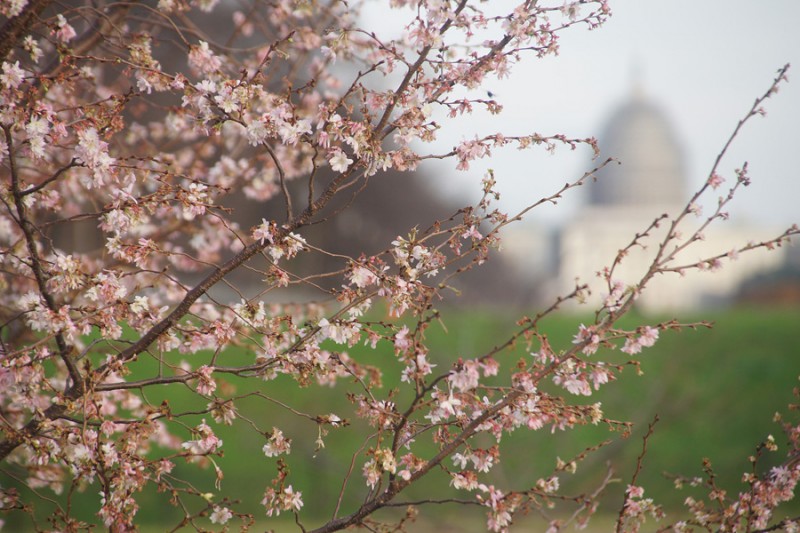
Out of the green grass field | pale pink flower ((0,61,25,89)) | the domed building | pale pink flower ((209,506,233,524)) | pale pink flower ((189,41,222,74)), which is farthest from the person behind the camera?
the domed building

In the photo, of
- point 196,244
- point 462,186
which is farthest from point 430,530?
point 462,186

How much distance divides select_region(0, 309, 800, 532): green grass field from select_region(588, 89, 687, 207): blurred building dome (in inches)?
2347

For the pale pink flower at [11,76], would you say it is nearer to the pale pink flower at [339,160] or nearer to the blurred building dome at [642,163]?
the pale pink flower at [339,160]

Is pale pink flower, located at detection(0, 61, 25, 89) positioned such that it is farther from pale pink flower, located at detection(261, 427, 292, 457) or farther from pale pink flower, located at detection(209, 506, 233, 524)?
pale pink flower, located at detection(209, 506, 233, 524)

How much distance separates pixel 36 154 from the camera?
8.86 ft

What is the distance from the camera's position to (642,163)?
3182 inches

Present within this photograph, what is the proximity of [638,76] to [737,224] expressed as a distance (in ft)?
65.8

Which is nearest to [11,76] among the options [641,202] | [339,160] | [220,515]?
[339,160]

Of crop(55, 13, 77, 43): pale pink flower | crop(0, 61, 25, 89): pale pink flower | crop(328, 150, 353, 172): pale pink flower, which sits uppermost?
crop(55, 13, 77, 43): pale pink flower

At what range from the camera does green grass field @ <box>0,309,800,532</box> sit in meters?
14.9

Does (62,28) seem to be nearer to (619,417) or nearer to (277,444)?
(277,444)

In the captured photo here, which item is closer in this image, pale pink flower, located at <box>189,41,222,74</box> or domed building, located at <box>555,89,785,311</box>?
pale pink flower, located at <box>189,41,222,74</box>

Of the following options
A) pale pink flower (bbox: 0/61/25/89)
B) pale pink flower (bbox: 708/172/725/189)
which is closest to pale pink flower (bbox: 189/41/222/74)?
pale pink flower (bbox: 0/61/25/89)

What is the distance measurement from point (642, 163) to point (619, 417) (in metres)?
68.0
